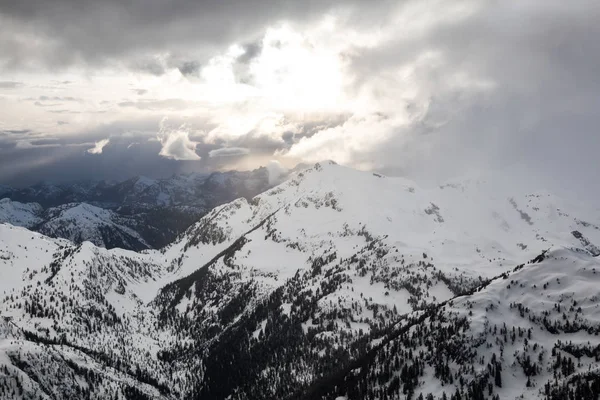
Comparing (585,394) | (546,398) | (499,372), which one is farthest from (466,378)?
(585,394)

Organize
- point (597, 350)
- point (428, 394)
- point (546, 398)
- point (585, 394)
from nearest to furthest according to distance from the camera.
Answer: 1. point (585, 394)
2. point (546, 398)
3. point (597, 350)
4. point (428, 394)

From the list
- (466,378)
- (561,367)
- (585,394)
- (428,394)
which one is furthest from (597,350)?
(428,394)

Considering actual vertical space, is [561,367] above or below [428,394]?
above

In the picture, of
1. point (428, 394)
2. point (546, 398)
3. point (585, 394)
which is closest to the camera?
point (585, 394)

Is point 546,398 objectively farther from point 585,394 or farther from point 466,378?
point 466,378

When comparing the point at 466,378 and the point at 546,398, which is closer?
the point at 546,398

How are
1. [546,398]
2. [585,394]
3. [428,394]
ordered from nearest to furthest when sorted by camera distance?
[585,394] → [546,398] → [428,394]

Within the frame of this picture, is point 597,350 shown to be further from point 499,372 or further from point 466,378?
point 466,378

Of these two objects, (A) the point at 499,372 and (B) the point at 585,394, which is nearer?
(B) the point at 585,394

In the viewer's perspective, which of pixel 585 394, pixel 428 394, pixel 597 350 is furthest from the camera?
pixel 428 394
